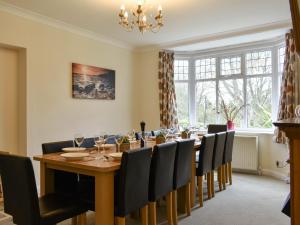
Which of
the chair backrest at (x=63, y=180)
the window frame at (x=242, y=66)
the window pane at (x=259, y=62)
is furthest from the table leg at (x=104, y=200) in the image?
the window pane at (x=259, y=62)

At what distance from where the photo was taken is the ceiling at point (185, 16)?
3.54 metres

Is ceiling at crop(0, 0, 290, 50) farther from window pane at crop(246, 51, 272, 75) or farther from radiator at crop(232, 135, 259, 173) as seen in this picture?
radiator at crop(232, 135, 259, 173)

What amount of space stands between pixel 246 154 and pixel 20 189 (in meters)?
4.28

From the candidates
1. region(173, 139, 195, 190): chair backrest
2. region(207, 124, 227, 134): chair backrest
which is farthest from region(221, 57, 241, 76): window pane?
region(173, 139, 195, 190): chair backrest

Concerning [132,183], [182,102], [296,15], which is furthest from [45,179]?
[182,102]

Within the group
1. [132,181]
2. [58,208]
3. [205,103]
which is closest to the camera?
[58,208]

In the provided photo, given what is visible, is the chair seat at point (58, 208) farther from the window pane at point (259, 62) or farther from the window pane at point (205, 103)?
the window pane at point (259, 62)

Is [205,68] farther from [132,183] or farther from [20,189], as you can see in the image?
[20,189]

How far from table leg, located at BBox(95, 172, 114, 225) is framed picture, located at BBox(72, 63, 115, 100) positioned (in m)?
2.76

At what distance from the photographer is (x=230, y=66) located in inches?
223

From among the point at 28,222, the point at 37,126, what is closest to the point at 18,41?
the point at 37,126

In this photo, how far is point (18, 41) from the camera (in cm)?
373

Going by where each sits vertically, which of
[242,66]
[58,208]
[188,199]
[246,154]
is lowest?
[188,199]

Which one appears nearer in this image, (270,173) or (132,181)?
(132,181)
